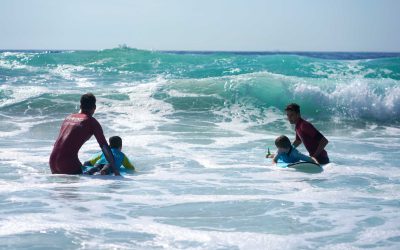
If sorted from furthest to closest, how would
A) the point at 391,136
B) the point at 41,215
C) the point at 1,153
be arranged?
the point at 391,136 < the point at 1,153 < the point at 41,215

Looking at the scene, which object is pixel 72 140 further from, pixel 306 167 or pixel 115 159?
pixel 306 167

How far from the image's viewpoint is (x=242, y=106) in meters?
18.6

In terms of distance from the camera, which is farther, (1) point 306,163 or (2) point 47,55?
(2) point 47,55

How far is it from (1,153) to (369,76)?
2322cm

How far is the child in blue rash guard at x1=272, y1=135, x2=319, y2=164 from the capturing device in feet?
28.5

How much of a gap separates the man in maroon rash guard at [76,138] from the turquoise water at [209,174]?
222 millimetres

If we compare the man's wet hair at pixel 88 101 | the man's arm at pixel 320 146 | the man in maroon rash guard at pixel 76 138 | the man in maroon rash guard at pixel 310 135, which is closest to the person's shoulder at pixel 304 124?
the man in maroon rash guard at pixel 310 135

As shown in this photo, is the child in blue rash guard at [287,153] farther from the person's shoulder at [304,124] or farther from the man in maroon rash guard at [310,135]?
the person's shoulder at [304,124]

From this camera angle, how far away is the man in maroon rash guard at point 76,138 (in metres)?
7.37

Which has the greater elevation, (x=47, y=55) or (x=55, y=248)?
(x=47, y=55)

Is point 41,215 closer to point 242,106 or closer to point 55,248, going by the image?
point 55,248

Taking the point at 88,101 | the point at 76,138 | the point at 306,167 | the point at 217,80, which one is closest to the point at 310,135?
the point at 306,167

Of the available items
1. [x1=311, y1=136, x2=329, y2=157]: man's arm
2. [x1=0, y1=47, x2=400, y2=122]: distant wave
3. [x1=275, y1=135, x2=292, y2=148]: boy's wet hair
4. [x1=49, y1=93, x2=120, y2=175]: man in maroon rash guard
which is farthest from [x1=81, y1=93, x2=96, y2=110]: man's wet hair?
[x1=0, y1=47, x2=400, y2=122]: distant wave

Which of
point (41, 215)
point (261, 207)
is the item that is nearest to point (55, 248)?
point (41, 215)
